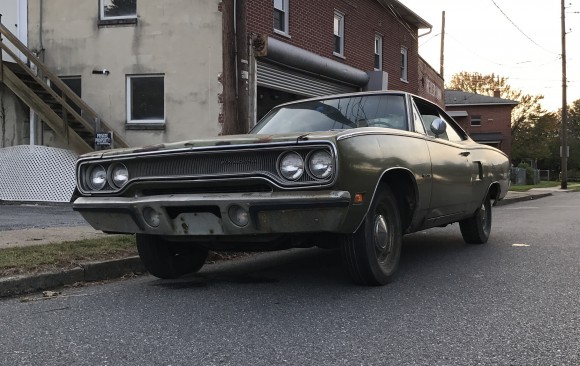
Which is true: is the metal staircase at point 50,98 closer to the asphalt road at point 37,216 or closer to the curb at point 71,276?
the asphalt road at point 37,216

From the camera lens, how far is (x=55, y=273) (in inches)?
196

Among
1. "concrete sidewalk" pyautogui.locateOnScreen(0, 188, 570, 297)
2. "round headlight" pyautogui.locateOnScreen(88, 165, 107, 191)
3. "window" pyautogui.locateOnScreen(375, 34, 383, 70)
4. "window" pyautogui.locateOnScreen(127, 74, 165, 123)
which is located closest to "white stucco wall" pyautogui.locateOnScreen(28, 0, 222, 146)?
"window" pyautogui.locateOnScreen(127, 74, 165, 123)

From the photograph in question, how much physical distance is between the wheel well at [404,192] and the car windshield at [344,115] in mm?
651

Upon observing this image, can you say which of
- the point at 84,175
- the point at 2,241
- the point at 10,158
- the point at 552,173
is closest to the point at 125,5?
the point at 10,158

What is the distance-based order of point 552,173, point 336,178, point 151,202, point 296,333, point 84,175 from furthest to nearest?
1. point 552,173
2. point 84,175
3. point 151,202
4. point 336,178
5. point 296,333

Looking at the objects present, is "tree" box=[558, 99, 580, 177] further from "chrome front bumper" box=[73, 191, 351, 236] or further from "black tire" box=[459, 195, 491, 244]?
"chrome front bumper" box=[73, 191, 351, 236]

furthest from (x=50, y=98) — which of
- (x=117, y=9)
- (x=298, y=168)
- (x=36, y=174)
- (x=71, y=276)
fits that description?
(x=298, y=168)

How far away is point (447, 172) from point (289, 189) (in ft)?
7.99

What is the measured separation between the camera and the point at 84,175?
4.71 metres

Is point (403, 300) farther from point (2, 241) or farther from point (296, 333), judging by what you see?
point (2, 241)

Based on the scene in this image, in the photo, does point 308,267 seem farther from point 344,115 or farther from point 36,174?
point 36,174

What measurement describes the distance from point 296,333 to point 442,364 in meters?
0.95

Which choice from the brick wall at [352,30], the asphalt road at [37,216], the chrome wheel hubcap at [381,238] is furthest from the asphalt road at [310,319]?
the brick wall at [352,30]

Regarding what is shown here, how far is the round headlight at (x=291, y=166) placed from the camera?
388cm
